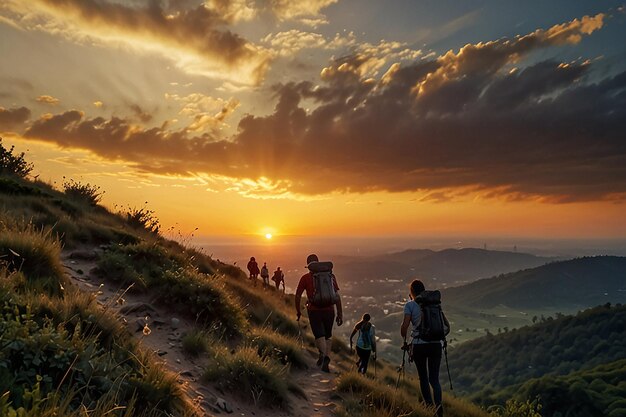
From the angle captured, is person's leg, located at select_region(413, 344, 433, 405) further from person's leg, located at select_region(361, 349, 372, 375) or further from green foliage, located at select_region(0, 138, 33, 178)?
green foliage, located at select_region(0, 138, 33, 178)

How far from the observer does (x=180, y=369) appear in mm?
6711

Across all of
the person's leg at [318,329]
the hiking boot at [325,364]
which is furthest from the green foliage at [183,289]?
the hiking boot at [325,364]

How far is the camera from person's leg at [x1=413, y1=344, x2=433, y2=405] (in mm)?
8680

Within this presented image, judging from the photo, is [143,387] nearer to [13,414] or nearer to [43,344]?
[43,344]

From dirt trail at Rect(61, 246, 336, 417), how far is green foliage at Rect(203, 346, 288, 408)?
159 millimetres

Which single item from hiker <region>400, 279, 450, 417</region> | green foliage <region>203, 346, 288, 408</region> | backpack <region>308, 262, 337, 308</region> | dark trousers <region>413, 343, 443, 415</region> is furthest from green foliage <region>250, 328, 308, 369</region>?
dark trousers <region>413, 343, 443, 415</region>

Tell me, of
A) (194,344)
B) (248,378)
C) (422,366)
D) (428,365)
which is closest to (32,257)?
(194,344)

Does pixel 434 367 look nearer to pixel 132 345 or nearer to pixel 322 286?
pixel 322 286

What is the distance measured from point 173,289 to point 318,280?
370cm

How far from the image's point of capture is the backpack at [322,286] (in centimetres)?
1055

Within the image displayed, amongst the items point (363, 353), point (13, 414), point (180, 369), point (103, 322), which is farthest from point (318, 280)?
point (13, 414)

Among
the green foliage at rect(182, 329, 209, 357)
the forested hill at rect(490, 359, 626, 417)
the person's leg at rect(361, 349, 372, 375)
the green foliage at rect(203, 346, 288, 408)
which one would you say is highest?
the green foliage at rect(182, 329, 209, 357)

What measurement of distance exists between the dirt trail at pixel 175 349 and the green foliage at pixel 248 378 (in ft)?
0.52

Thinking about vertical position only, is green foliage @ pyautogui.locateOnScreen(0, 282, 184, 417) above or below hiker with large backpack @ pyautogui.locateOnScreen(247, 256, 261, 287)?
above
